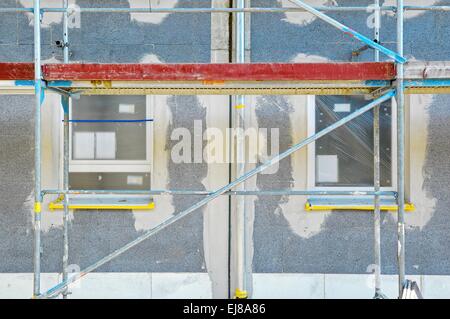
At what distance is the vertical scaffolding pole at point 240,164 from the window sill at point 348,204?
69cm

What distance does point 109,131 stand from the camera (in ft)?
14.3

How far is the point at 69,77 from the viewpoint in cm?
296

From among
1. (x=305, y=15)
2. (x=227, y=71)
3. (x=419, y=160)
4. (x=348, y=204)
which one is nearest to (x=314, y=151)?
(x=348, y=204)

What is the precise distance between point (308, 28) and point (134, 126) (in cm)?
209

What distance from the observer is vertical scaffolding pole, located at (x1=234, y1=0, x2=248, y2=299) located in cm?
408

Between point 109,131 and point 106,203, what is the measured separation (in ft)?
2.51

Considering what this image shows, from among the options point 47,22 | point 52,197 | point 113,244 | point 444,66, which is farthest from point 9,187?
point 444,66

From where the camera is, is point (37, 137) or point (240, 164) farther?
point (240, 164)

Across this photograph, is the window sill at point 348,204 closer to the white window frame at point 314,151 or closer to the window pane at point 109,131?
the white window frame at point 314,151

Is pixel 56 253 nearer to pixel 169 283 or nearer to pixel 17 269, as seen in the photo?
pixel 17 269

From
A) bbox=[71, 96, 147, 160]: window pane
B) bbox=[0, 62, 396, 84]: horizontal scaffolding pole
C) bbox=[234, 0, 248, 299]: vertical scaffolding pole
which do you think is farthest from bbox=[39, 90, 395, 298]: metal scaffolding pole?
bbox=[71, 96, 147, 160]: window pane

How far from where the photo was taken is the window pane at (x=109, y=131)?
4.34 meters

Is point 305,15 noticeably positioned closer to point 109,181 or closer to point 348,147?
point 348,147
